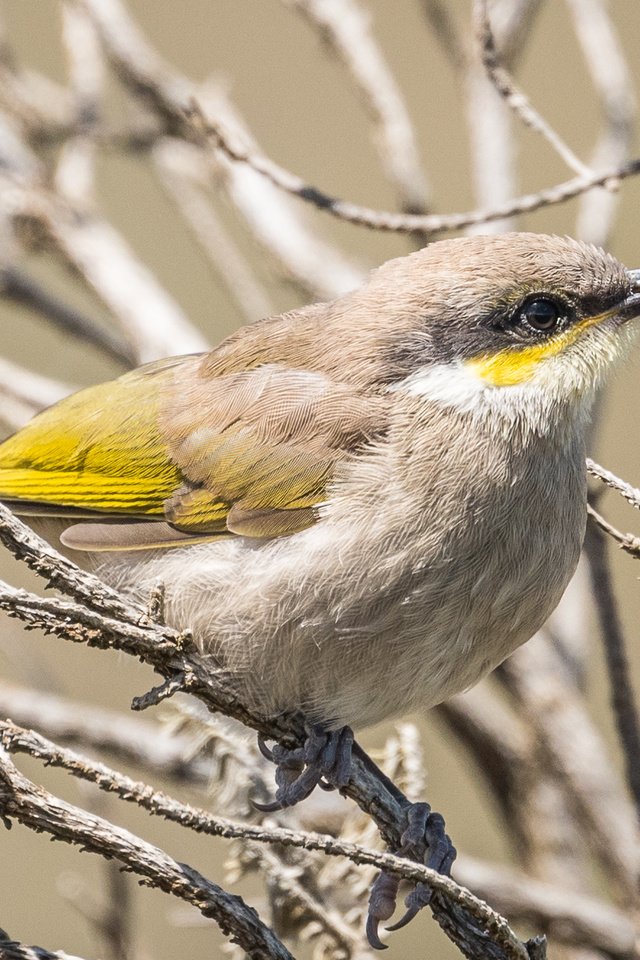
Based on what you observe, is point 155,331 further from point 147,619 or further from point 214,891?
point 214,891

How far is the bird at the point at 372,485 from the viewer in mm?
2846

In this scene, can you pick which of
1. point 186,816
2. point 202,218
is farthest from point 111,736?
point 202,218

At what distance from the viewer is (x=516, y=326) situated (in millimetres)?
3057

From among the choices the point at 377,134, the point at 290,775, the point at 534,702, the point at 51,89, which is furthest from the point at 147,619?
the point at 51,89

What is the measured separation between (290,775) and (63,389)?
212cm

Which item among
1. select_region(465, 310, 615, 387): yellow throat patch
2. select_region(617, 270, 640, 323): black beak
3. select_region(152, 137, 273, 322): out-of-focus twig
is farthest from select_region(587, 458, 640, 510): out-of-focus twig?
select_region(152, 137, 273, 322): out-of-focus twig

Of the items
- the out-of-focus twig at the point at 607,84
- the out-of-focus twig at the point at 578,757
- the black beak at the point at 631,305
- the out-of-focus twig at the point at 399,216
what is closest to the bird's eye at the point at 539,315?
the black beak at the point at 631,305

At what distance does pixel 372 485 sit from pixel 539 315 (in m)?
0.58

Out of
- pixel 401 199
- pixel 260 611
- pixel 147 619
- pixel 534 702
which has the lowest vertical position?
pixel 147 619

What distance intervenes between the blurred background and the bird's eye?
0.25m

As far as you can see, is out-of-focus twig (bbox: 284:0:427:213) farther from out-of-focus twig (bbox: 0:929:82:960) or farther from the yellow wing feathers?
out-of-focus twig (bbox: 0:929:82:960)

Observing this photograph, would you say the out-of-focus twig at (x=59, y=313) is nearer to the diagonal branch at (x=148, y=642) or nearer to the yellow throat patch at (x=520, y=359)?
the yellow throat patch at (x=520, y=359)

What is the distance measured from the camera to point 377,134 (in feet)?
16.2

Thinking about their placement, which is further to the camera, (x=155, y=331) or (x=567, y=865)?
(x=155, y=331)
